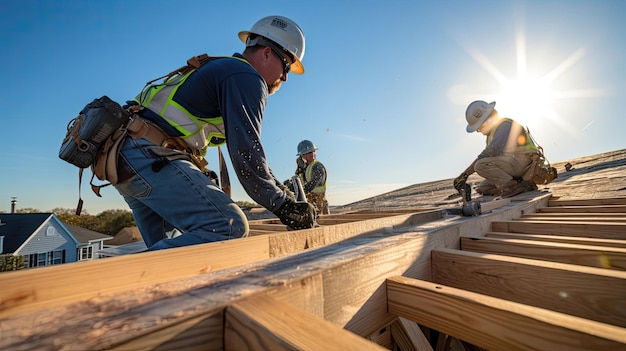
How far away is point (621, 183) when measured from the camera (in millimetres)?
5176

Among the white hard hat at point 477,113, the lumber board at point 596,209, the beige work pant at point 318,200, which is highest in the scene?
the white hard hat at point 477,113

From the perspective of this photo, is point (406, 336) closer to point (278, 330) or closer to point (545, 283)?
point (545, 283)

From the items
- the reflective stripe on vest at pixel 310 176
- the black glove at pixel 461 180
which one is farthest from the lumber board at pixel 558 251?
the reflective stripe on vest at pixel 310 176

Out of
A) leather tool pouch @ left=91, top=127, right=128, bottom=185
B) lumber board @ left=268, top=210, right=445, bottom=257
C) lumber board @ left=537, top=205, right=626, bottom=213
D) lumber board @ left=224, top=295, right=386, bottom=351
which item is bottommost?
lumber board @ left=537, top=205, right=626, bottom=213

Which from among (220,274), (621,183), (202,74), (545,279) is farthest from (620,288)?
(621,183)

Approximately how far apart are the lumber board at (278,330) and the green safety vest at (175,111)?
1686 mm

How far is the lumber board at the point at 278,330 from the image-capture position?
1.59 feet

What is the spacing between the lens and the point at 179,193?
1812 millimetres

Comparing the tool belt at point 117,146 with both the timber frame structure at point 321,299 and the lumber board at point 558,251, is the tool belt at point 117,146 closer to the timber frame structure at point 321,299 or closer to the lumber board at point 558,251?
the timber frame structure at point 321,299

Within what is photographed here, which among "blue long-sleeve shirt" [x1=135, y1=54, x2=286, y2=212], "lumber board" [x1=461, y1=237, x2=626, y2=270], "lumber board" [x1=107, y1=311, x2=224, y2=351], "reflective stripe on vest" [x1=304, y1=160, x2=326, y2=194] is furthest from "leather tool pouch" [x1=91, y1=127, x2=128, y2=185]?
"reflective stripe on vest" [x1=304, y1=160, x2=326, y2=194]

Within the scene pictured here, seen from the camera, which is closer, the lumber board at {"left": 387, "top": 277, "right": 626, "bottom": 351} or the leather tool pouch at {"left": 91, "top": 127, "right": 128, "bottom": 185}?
the lumber board at {"left": 387, "top": 277, "right": 626, "bottom": 351}

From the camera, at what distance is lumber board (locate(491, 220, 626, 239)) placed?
1945mm

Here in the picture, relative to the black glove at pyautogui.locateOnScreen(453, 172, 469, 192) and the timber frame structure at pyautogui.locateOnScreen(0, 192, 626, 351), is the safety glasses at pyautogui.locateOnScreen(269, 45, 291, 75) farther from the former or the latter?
the black glove at pyautogui.locateOnScreen(453, 172, 469, 192)

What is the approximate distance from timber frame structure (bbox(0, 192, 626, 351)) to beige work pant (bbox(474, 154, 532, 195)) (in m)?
4.92
